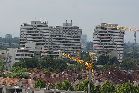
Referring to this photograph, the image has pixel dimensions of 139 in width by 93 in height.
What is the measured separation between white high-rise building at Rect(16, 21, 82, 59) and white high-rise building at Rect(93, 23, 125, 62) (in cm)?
581

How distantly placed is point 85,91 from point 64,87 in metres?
3.86

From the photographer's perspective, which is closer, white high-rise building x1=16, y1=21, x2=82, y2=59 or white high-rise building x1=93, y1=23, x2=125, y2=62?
white high-rise building x1=16, y1=21, x2=82, y2=59

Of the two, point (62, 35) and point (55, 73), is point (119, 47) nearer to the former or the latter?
point (62, 35)

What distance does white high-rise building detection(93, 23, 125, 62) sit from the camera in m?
122

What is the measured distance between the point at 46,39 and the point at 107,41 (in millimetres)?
16376

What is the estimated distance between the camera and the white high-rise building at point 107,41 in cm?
12250

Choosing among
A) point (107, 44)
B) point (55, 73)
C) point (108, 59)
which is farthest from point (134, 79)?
point (107, 44)

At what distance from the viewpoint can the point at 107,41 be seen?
12456 cm

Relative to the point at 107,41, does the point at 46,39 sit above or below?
above

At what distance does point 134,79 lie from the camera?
83.6 m

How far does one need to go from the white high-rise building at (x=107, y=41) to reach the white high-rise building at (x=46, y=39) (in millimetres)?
5808

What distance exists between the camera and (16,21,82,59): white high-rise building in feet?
367

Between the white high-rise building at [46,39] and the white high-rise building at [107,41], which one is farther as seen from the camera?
the white high-rise building at [107,41]

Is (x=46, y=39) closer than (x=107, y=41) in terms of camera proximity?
Yes
